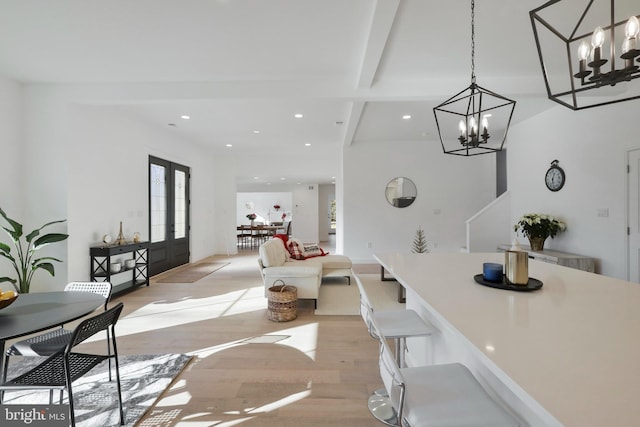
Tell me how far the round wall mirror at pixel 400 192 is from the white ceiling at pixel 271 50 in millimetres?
2638

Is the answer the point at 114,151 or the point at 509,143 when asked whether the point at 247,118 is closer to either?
the point at 114,151

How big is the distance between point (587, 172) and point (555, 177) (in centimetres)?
56

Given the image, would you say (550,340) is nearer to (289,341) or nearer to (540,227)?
(289,341)

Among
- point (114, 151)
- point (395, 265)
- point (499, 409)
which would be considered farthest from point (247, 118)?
point (499, 409)

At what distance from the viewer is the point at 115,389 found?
2.14 metres

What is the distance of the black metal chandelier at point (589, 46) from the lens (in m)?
1.07

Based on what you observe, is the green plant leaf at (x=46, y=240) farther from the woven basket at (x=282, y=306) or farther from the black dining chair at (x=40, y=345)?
the woven basket at (x=282, y=306)

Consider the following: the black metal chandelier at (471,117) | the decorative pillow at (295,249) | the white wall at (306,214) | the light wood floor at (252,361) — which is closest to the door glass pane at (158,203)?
the light wood floor at (252,361)

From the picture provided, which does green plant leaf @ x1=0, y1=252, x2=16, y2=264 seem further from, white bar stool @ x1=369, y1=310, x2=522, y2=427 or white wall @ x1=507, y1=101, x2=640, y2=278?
white wall @ x1=507, y1=101, x2=640, y2=278

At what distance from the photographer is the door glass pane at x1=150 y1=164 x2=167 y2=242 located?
573 centimetres

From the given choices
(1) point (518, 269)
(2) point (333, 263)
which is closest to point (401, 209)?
(2) point (333, 263)

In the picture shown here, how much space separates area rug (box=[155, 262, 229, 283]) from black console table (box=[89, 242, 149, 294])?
41 cm

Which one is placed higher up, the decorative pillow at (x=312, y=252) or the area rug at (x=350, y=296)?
the decorative pillow at (x=312, y=252)

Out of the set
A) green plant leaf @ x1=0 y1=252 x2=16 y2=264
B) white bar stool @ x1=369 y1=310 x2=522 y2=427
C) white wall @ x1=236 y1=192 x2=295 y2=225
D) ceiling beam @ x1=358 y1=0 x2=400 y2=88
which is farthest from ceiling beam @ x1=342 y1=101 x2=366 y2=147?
white wall @ x1=236 y1=192 x2=295 y2=225
